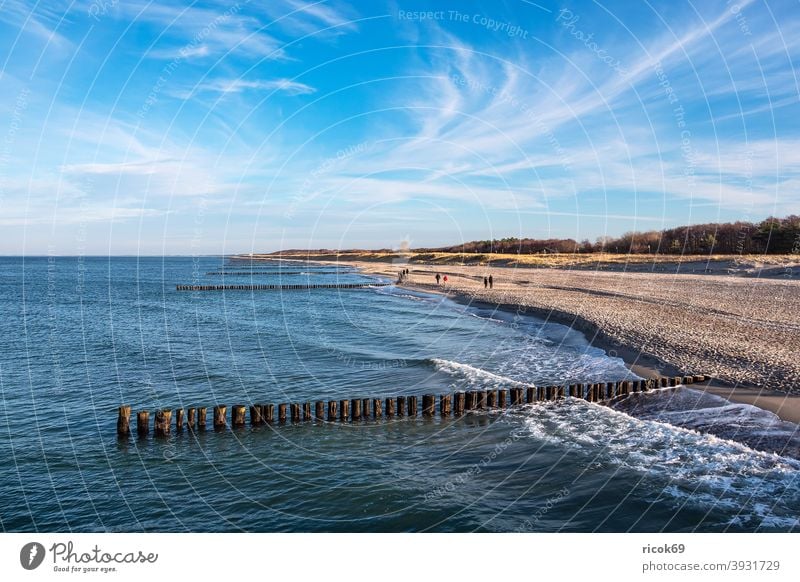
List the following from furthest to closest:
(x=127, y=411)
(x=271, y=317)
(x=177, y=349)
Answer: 1. (x=271, y=317)
2. (x=177, y=349)
3. (x=127, y=411)

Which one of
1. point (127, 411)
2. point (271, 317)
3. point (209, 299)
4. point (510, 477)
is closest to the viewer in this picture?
point (510, 477)

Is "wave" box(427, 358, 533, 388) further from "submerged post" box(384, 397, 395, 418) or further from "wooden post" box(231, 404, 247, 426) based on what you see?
"wooden post" box(231, 404, 247, 426)

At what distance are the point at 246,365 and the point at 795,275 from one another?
63660 millimetres

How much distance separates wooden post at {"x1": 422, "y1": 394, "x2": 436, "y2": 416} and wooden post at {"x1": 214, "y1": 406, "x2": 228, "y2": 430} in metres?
7.73

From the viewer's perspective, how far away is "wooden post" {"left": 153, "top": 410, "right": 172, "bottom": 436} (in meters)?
19.6

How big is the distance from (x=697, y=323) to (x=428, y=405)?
73.3 feet

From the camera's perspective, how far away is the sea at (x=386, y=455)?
43.6 feet

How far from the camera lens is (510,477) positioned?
15.3 metres

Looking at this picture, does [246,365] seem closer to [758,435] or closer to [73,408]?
[73,408]

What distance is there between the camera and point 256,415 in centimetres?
2075

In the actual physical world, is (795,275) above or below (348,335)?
above

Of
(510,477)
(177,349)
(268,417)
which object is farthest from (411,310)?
(510,477)

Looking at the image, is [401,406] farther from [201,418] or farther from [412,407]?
[201,418]

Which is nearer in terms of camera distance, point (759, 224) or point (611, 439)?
point (611, 439)
